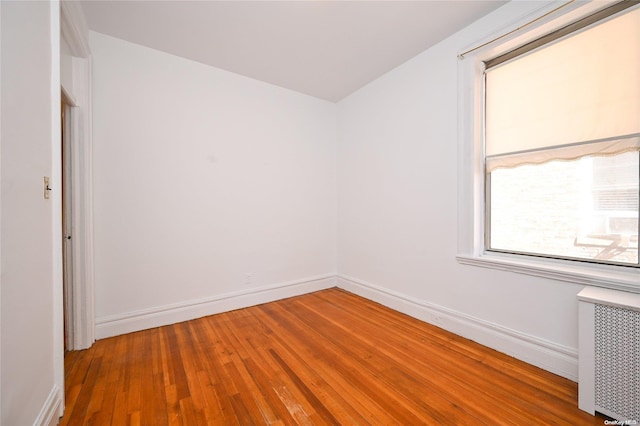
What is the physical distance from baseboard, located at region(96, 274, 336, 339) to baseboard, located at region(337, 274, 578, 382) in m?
1.15

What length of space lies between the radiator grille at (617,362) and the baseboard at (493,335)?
1.11ft

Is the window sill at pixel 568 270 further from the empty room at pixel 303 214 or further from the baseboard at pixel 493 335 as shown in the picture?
the baseboard at pixel 493 335

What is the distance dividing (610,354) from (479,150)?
1.77 metres

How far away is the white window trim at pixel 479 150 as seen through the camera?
2.02 meters

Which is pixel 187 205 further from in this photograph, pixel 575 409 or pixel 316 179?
pixel 575 409

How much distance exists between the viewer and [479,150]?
8.45ft

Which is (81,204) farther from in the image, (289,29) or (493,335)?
(493,335)

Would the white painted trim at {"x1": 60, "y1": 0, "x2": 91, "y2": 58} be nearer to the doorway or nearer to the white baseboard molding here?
the doorway

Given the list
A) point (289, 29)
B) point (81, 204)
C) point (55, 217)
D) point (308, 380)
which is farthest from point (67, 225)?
point (289, 29)

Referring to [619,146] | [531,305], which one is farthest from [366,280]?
[619,146]

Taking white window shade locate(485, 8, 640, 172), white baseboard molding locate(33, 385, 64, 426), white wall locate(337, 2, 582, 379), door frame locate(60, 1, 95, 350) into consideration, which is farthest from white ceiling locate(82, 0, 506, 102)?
white baseboard molding locate(33, 385, 64, 426)

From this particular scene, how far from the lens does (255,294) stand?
3562 millimetres

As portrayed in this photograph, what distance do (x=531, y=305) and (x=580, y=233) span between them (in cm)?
67

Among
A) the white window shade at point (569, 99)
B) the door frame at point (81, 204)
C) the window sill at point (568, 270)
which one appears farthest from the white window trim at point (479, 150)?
the door frame at point (81, 204)
